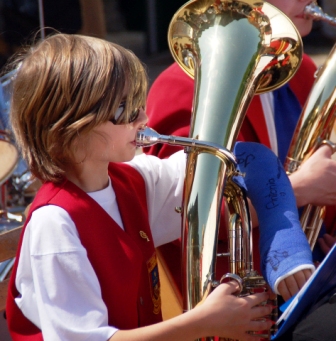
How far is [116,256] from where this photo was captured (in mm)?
1056

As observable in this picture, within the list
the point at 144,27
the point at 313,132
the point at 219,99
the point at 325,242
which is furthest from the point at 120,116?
the point at 144,27

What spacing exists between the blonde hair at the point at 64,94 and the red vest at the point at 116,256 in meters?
0.05

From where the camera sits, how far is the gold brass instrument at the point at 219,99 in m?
1.06

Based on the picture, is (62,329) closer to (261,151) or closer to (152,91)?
(261,151)

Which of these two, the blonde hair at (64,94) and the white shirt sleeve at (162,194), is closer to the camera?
the blonde hair at (64,94)

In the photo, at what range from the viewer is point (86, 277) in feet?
3.22

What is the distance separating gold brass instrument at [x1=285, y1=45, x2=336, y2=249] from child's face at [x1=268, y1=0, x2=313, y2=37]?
0.16 meters

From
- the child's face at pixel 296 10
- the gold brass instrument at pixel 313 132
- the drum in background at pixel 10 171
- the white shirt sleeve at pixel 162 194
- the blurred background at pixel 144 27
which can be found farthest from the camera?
the blurred background at pixel 144 27

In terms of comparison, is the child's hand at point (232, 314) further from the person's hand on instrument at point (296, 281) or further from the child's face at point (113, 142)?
the child's face at point (113, 142)

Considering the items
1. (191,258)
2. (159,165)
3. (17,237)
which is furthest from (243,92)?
(17,237)

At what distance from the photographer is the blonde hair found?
1.04 m

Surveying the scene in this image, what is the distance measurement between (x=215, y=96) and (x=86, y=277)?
0.36 m

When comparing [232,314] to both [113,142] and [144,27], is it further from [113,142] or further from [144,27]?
[144,27]

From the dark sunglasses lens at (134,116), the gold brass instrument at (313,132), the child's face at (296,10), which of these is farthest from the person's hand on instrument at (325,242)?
the dark sunglasses lens at (134,116)
